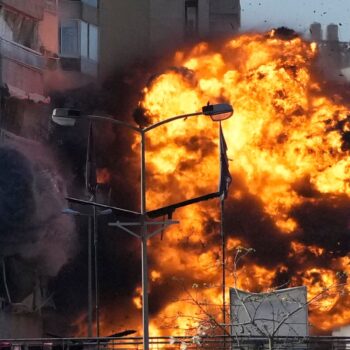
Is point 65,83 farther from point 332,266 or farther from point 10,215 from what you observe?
point 332,266

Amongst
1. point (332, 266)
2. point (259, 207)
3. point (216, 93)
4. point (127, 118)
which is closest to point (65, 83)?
point (127, 118)

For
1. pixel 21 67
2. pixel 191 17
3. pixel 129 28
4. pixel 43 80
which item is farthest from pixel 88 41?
pixel 191 17

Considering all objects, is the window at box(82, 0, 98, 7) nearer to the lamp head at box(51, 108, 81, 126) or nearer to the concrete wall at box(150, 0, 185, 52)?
the concrete wall at box(150, 0, 185, 52)

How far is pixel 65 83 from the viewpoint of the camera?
85312 mm

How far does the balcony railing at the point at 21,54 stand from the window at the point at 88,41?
4.46 meters

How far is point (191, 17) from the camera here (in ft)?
306

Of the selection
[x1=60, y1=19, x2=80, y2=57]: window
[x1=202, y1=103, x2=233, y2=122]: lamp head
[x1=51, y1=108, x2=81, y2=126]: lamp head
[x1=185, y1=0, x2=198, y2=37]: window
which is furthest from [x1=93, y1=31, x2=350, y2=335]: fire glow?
[x1=51, y1=108, x2=81, y2=126]: lamp head

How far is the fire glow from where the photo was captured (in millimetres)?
80875

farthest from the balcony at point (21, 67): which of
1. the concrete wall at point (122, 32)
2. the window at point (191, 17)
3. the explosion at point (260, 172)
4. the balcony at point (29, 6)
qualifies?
the window at point (191, 17)

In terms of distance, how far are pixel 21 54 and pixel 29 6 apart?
334 cm

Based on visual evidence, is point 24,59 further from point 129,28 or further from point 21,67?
point 129,28

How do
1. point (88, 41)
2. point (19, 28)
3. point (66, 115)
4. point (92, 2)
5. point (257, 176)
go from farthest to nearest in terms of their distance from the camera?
point (92, 2), point (88, 41), point (257, 176), point (19, 28), point (66, 115)

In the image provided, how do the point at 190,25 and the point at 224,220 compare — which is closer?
the point at 224,220

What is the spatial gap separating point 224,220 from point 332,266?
7367mm
